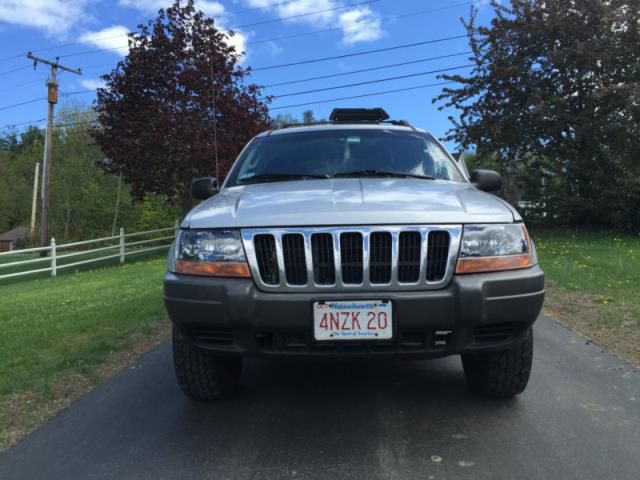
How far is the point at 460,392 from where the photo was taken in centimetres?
336

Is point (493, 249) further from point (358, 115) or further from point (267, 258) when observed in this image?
point (358, 115)

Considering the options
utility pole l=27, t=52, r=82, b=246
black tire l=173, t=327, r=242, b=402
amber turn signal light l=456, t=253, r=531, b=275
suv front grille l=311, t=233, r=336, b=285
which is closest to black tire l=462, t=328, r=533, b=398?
amber turn signal light l=456, t=253, r=531, b=275

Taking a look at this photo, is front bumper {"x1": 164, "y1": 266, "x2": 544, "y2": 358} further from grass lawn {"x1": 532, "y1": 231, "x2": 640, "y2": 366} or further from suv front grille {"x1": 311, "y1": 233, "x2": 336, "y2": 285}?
grass lawn {"x1": 532, "y1": 231, "x2": 640, "y2": 366}

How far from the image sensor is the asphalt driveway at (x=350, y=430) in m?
2.46

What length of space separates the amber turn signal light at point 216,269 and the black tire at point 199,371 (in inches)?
17.4

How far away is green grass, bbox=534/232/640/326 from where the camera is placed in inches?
227

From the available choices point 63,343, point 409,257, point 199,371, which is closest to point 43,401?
point 199,371

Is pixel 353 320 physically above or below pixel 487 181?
below

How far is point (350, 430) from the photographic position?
283 centimetres

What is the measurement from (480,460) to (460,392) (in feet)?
2.91

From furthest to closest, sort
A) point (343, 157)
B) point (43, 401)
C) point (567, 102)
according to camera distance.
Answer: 1. point (567, 102)
2. point (343, 157)
3. point (43, 401)

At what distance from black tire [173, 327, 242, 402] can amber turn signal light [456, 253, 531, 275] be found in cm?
146

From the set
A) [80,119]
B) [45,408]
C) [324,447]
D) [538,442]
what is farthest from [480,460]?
[80,119]

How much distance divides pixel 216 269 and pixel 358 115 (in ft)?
12.7
